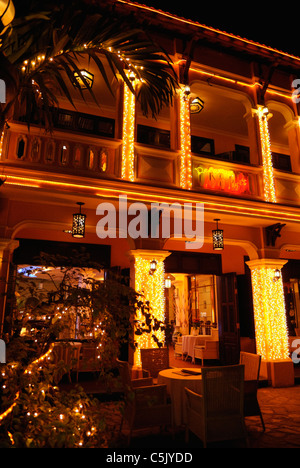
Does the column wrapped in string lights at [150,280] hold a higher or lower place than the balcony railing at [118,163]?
lower

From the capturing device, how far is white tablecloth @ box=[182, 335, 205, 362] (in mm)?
10492

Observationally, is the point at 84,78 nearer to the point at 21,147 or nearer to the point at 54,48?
the point at 54,48

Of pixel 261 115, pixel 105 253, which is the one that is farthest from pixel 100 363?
pixel 261 115

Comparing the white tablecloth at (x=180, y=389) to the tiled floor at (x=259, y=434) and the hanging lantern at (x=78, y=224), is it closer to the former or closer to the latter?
the tiled floor at (x=259, y=434)

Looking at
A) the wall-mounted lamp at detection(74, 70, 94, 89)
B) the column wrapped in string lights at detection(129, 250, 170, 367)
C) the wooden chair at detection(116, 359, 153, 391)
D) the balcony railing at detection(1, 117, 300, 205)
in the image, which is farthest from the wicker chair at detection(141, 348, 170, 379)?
the wall-mounted lamp at detection(74, 70, 94, 89)

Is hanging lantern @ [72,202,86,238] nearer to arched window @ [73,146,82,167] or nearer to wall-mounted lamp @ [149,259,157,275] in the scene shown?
arched window @ [73,146,82,167]

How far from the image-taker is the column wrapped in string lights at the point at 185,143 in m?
6.58

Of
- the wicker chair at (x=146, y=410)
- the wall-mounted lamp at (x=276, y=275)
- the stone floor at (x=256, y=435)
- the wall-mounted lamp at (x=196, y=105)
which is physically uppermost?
the wall-mounted lamp at (x=196, y=105)

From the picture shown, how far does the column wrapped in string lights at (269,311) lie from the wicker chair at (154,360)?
285cm

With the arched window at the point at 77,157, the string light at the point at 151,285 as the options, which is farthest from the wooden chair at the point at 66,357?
the arched window at the point at 77,157

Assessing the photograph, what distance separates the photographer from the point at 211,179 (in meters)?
6.84

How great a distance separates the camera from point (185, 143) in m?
6.80

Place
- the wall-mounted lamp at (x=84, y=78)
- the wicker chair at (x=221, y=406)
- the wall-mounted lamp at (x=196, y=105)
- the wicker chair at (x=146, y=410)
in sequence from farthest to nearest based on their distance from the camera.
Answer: the wall-mounted lamp at (x=196, y=105), the wicker chair at (x=146, y=410), the wicker chair at (x=221, y=406), the wall-mounted lamp at (x=84, y=78)

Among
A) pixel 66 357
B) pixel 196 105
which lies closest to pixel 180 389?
pixel 66 357
